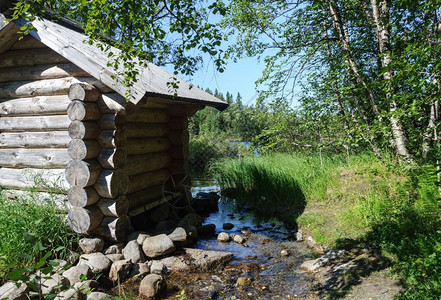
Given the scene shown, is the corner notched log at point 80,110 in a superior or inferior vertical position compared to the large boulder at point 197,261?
superior

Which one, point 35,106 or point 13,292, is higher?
point 35,106

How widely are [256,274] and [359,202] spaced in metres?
2.71

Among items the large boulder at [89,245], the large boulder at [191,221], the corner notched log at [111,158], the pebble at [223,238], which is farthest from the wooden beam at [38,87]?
the pebble at [223,238]

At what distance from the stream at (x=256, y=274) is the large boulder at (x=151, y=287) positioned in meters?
0.17

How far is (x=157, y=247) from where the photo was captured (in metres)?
5.25

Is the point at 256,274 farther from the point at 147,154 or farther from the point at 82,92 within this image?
the point at 82,92

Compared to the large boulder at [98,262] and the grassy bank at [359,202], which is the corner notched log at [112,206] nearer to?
the large boulder at [98,262]

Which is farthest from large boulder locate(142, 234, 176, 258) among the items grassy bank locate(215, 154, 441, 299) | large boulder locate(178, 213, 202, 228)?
grassy bank locate(215, 154, 441, 299)

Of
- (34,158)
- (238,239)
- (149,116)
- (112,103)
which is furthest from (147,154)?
(238,239)

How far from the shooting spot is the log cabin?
4.96 metres

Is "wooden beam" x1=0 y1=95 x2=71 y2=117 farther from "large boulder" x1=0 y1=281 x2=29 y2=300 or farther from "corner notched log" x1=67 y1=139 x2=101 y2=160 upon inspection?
"large boulder" x1=0 y1=281 x2=29 y2=300

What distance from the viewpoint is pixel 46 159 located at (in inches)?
219

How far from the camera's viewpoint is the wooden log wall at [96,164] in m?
4.96

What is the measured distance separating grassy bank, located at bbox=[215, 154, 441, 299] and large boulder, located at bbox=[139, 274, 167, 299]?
2972 millimetres
